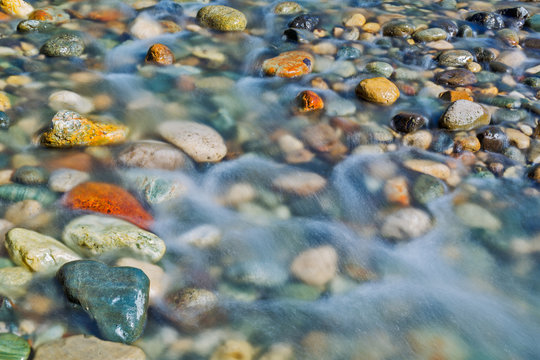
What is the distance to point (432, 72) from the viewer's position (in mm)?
5078

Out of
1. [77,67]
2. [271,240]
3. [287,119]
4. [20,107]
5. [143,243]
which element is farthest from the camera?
[77,67]

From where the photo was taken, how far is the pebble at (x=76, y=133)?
11.3 feet

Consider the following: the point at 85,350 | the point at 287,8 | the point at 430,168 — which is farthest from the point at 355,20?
the point at 85,350

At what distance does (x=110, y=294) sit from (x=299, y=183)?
171 cm

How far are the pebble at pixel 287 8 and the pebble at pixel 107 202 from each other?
401 cm

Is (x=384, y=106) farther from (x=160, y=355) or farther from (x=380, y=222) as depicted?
(x=160, y=355)

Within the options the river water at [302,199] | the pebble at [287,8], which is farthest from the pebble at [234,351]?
the pebble at [287,8]

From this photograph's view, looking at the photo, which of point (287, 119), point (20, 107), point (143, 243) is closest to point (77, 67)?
point (20, 107)

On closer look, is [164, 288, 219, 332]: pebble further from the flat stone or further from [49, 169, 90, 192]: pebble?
the flat stone

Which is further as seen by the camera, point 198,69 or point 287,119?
point 198,69

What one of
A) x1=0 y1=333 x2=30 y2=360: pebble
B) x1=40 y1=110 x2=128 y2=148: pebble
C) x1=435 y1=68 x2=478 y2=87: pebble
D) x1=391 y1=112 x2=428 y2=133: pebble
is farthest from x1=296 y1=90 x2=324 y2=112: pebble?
x1=0 y1=333 x2=30 y2=360: pebble

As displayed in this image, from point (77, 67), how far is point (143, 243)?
9.08 feet

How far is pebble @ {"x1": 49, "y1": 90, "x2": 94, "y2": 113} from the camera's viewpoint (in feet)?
12.8

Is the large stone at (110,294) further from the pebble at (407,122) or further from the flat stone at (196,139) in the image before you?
the pebble at (407,122)
